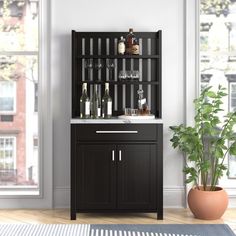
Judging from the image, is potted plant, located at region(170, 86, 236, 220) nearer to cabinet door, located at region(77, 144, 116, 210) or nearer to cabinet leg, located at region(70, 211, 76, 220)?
cabinet door, located at region(77, 144, 116, 210)

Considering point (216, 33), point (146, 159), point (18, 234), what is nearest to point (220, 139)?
point (146, 159)

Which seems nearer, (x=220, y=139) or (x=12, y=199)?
(x=220, y=139)

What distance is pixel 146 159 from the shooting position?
5117mm

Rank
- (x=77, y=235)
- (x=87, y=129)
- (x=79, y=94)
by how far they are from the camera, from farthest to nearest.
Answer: (x=79, y=94)
(x=87, y=129)
(x=77, y=235)

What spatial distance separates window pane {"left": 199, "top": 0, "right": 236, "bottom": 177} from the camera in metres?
5.65

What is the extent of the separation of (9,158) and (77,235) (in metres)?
1.48

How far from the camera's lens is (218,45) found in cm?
567

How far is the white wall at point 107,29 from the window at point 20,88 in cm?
23

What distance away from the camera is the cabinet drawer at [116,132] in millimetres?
5078

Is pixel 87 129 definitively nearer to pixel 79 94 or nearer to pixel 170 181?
pixel 79 94

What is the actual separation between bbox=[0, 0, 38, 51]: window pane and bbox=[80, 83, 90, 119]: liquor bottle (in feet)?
2.43

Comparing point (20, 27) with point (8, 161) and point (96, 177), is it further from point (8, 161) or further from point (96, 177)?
point (96, 177)

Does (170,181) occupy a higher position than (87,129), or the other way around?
(87,129)

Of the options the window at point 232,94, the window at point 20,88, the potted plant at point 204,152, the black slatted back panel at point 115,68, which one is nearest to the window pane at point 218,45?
the window at point 232,94
